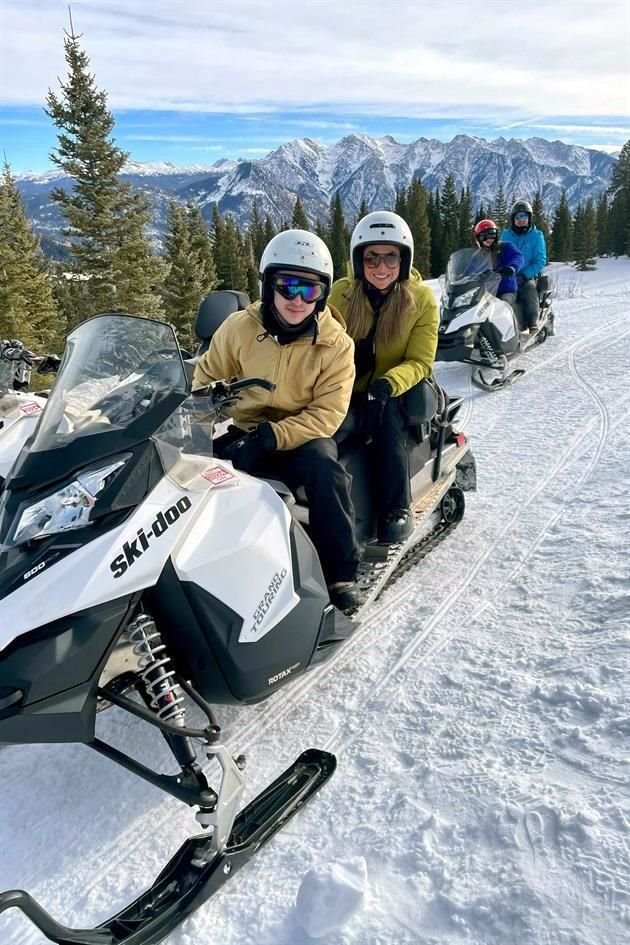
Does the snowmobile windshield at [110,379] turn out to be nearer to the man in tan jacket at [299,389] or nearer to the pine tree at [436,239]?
the man in tan jacket at [299,389]

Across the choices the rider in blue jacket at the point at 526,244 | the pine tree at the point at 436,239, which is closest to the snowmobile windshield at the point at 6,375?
the rider in blue jacket at the point at 526,244

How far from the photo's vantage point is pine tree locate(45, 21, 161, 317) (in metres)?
21.1

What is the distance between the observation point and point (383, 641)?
3.27m

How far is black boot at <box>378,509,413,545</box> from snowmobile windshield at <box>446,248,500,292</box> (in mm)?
5602

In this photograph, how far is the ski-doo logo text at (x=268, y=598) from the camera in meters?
2.38

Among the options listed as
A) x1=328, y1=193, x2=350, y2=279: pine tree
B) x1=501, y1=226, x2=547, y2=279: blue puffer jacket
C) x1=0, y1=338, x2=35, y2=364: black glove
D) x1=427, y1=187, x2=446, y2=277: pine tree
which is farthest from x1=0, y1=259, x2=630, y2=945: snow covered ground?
x1=328, y1=193, x2=350, y2=279: pine tree

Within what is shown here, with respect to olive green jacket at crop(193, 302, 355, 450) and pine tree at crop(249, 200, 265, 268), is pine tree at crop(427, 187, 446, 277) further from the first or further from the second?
olive green jacket at crop(193, 302, 355, 450)

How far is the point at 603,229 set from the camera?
163ft

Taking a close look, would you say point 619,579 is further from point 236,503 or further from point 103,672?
point 103,672

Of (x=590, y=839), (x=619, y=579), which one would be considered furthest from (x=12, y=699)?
(x=619, y=579)

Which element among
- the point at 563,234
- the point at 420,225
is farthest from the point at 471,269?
the point at 420,225

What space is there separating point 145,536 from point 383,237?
2.72m

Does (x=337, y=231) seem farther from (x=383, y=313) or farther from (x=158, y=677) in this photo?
(x=158, y=677)

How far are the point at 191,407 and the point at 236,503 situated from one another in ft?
1.28
